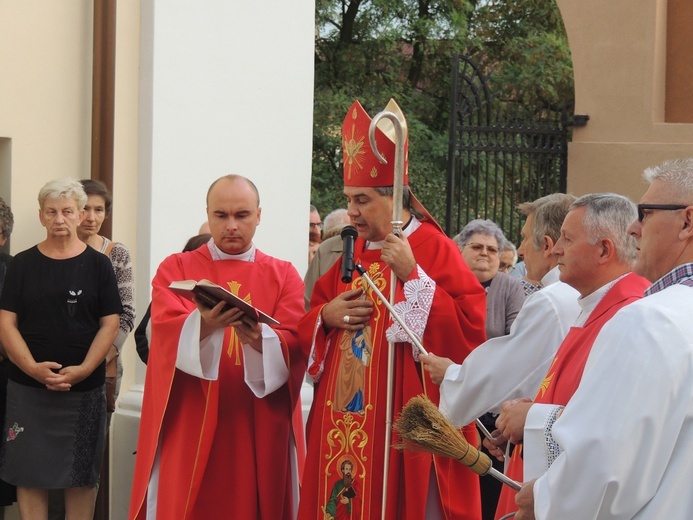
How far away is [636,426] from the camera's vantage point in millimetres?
2432

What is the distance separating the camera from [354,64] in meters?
18.4

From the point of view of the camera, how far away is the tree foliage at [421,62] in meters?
17.6

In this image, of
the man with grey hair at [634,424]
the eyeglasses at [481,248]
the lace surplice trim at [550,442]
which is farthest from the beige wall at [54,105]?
the man with grey hair at [634,424]

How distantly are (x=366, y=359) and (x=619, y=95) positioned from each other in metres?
8.79

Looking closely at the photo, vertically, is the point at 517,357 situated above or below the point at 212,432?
above

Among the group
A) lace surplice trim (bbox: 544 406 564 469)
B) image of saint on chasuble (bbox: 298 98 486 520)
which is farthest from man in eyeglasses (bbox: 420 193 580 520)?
lace surplice trim (bbox: 544 406 564 469)

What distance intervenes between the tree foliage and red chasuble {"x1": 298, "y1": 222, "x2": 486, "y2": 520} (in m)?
12.1

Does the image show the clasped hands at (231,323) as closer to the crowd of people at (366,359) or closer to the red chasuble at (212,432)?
the crowd of people at (366,359)

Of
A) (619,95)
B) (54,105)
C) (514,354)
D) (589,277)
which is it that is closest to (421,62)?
(619,95)

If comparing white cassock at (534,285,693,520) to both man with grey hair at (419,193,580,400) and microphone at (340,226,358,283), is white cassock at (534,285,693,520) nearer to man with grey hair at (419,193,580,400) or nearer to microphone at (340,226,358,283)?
man with grey hair at (419,193,580,400)

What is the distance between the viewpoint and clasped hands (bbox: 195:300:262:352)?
15.1 feet

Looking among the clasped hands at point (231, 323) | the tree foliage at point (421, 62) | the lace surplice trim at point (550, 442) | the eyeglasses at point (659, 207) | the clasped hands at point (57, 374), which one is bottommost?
the clasped hands at point (57, 374)

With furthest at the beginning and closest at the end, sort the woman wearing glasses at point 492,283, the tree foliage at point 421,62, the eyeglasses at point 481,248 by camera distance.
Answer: the tree foliage at point 421,62, the eyeglasses at point 481,248, the woman wearing glasses at point 492,283

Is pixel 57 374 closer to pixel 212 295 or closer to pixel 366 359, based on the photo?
pixel 212 295
